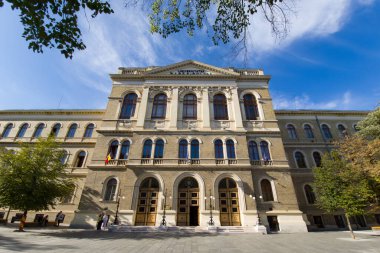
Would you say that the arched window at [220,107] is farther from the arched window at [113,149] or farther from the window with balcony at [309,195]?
the window with balcony at [309,195]

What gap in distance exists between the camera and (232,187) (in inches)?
755

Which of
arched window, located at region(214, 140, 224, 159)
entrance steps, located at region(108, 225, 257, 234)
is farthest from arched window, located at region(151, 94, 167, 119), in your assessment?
entrance steps, located at region(108, 225, 257, 234)

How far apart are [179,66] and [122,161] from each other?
46.9ft

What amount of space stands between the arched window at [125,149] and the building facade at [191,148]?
0.11m

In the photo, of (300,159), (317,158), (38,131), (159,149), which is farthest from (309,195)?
(38,131)

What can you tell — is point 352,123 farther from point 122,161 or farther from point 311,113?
point 122,161

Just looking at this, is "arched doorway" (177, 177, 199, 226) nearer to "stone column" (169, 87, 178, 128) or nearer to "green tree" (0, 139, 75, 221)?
"stone column" (169, 87, 178, 128)

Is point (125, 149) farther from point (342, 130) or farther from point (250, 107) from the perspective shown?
point (342, 130)

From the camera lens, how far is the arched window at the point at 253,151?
2088 cm

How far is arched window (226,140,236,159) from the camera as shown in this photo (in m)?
20.5

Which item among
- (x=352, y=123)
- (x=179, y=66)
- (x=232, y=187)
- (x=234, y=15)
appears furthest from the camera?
(x=352, y=123)

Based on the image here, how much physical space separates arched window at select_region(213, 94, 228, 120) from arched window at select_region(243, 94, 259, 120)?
2635mm

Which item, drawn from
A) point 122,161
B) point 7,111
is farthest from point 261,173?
point 7,111

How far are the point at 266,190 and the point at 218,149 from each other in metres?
6.28
